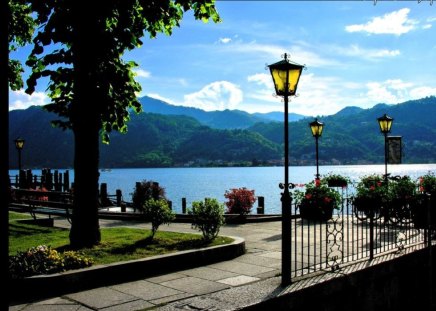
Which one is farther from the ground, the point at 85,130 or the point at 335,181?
the point at 85,130

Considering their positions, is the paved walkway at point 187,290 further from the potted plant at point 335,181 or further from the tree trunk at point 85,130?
the potted plant at point 335,181

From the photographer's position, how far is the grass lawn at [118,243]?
29.2 ft

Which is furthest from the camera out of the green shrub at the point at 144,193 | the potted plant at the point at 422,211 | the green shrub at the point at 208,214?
the green shrub at the point at 144,193

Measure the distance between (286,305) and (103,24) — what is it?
313 inches

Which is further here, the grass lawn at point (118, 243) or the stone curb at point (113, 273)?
the grass lawn at point (118, 243)

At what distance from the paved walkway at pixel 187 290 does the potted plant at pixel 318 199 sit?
619 cm

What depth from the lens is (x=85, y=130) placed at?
9906 mm

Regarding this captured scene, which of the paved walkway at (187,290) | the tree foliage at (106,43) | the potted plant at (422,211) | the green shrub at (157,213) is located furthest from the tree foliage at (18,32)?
the potted plant at (422,211)

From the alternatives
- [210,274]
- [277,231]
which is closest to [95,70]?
[210,274]

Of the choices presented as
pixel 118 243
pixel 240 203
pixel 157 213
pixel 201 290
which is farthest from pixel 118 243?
pixel 240 203

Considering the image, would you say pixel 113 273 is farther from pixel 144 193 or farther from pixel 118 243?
pixel 144 193

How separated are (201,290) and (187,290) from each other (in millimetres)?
234

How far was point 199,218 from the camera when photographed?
10.5 meters

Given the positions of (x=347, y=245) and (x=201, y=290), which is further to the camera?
(x=347, y=245)
